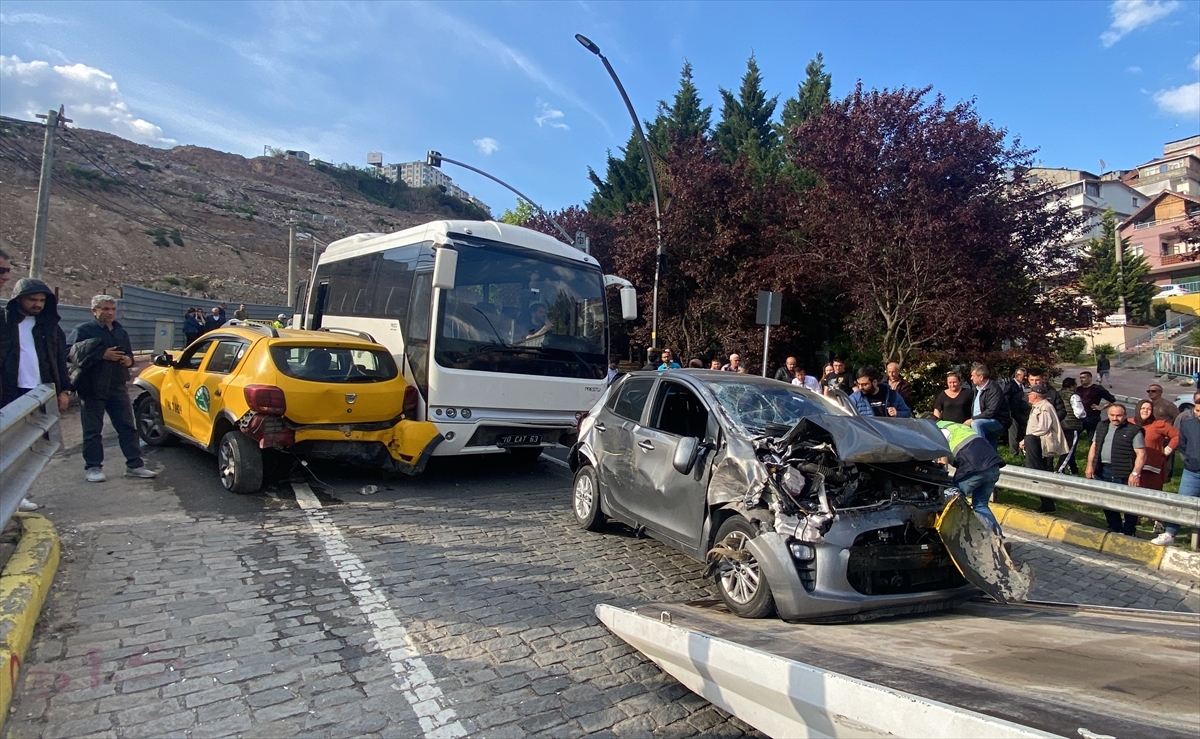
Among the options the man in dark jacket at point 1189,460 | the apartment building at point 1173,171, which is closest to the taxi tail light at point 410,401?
the man in dark jacket at point 1189,460

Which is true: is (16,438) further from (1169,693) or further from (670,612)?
(1169,693)

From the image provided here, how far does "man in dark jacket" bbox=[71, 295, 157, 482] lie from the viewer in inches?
268

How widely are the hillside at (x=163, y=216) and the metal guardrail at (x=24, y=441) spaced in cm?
4406

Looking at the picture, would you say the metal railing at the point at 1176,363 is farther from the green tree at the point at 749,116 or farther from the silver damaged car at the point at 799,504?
the silver damaged car at the point at 799,504

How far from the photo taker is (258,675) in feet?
11.5

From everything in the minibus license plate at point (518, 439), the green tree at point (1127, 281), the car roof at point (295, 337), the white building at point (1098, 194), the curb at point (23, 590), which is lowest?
the curb at point (23, 590)

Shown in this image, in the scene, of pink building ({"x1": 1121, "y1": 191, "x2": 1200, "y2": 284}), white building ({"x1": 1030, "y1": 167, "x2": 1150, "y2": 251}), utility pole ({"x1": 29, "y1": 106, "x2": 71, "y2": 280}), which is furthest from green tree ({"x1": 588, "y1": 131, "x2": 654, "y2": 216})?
white building ({"x1": 1030, "y1": 167, "x2": 1150, "y2": 251})

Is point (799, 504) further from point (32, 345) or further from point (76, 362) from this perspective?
point (76, 362)

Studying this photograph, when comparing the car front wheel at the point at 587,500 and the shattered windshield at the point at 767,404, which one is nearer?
the shattered windshield at the point at 767,404

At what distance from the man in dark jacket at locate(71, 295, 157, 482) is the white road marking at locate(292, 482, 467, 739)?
289 centimetres

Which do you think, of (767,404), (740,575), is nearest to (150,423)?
(767,404)

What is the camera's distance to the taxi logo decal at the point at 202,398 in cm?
751

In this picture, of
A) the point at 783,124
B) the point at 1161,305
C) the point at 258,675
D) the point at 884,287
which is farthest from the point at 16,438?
the point at 1161,305

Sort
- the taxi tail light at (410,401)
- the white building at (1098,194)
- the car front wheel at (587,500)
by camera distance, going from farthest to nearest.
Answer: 1. the white building at (1098,194)
2. the taxi tail light at (410,401)
3. the car front wheel at (587,500)
